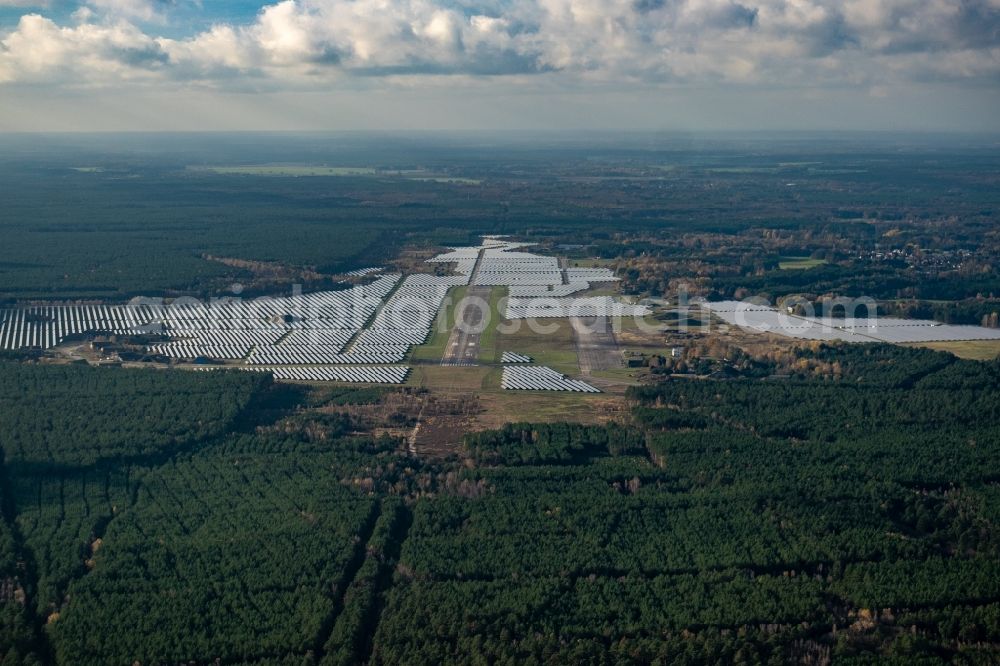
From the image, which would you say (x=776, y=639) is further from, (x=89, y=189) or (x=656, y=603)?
(x=89, y=189)

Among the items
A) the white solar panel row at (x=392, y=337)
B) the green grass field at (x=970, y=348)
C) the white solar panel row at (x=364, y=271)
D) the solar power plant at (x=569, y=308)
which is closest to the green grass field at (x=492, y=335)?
the solar power plant at (x=569, y=308)

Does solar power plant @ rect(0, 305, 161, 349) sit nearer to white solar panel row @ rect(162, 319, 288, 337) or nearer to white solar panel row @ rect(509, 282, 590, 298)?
white solar panel row @ rect(162, 319, 288, 337)

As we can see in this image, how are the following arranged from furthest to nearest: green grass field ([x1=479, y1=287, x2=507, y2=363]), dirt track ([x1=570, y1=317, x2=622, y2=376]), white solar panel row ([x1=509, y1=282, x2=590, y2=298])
Result: white solar panel row ([x1=509, y1=282, x2=590, y2=298])
green grass field ([x1=479, y1=287, x2=507, y2=363])
dirt track ([x1=570, y1=317, x2=622, y2=376])

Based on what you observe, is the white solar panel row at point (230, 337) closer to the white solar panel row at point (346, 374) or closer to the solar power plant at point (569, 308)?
the white solar panel row at point (346, 374)

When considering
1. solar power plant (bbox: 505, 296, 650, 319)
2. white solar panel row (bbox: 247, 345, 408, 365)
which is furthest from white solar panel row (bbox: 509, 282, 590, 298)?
white solar panel row (bbox: 247, 345, 408, 365)

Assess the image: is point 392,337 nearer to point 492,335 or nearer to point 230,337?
point 492,335

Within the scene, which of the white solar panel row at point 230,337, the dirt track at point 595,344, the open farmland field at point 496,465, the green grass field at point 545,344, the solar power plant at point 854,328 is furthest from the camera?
the solar power plant at point 854,328

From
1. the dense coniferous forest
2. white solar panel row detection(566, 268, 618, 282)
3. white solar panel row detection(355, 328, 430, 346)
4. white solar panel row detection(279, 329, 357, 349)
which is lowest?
the dense coniferous forest
